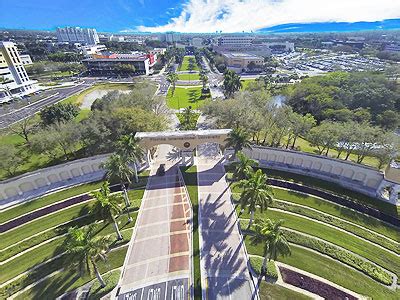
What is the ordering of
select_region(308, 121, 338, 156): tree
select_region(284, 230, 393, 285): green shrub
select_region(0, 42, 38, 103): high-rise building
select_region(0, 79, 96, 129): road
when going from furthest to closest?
select_region(0, 42, 38, 103): high-rise building, select_region(0, 79, 96, 129): road, select_region(308, 121, 338, 156): tree, select_region(284, 230, 393, 285): green shrub

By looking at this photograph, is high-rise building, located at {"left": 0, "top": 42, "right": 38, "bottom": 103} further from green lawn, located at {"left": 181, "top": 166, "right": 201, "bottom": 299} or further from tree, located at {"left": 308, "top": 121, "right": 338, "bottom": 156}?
tree, located at {"left": 308, "top": 121, "right": 338, "bottom": 156}

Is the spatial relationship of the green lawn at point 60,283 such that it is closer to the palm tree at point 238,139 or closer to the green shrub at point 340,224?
the green shrub at point 340,224

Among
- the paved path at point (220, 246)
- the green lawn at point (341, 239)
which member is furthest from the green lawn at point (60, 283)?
the green lawn at point (341, 239)

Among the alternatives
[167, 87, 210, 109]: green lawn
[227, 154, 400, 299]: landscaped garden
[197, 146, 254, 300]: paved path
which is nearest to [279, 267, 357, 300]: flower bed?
[227, 154, 400, 299]: landscaped garden

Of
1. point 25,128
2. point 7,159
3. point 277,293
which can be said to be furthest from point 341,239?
point 25,128

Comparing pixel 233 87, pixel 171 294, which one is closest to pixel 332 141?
pixel 171 294

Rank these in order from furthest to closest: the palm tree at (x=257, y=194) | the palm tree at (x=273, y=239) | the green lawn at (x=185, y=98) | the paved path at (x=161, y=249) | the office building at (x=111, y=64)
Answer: the office building at (x=111, y=64)
the green lawn at (x=185, y=98)
the palm tree at (x=257, y=194)
the paved path at (x=161, y=249)
the palm tree at (x=273, y=239)

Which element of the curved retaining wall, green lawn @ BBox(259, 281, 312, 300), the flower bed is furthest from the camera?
the curved retaining wall
